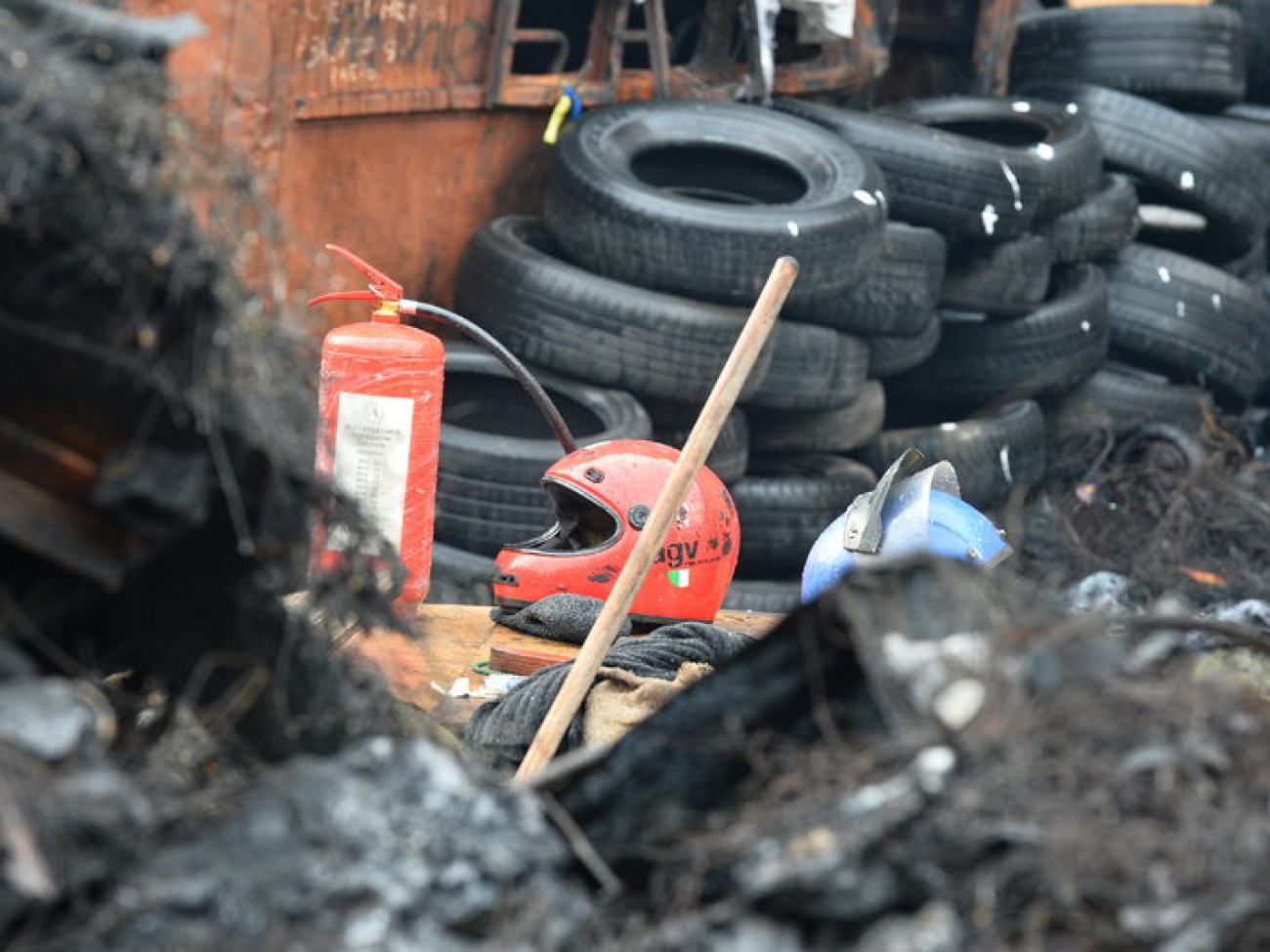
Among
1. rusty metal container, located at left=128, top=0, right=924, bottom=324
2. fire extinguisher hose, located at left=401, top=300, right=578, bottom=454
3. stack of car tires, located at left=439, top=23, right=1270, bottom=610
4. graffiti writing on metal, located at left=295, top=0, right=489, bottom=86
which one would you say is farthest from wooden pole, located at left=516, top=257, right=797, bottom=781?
graffiti writing on metal, located at left=295, top=0, right=489, bottom=86

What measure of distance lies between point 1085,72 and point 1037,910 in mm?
8288

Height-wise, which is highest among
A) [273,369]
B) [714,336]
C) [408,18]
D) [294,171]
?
[273,369]

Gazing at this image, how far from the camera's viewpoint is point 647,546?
334 cm

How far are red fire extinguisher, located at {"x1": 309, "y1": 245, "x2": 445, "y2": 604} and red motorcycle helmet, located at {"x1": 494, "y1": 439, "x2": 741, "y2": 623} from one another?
286 millimetres

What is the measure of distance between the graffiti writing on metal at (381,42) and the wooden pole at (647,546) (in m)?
3.23

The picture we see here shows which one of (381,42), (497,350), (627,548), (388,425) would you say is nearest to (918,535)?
(627,548)

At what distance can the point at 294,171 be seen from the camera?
647 centimetres

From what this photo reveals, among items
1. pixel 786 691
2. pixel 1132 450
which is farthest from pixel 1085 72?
pixel 786 691

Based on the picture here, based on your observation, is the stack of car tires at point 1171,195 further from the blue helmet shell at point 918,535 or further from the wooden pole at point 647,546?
the wooden pole at point 647,546

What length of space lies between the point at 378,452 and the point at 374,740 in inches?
95.6

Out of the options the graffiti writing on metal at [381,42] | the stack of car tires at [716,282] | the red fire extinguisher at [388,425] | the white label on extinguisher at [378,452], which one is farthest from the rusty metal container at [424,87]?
the white label on extinguisher at [378,452]

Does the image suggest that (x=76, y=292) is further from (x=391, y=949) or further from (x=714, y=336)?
(x=714, y=336)

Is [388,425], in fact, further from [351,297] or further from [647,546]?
[647,546]

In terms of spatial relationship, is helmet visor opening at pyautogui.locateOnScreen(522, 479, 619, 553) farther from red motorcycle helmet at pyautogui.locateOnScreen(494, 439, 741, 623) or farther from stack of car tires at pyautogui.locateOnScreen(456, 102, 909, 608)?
stack of car tires at pyautogui.locateOnScreen(456, 102, 909, 608)
